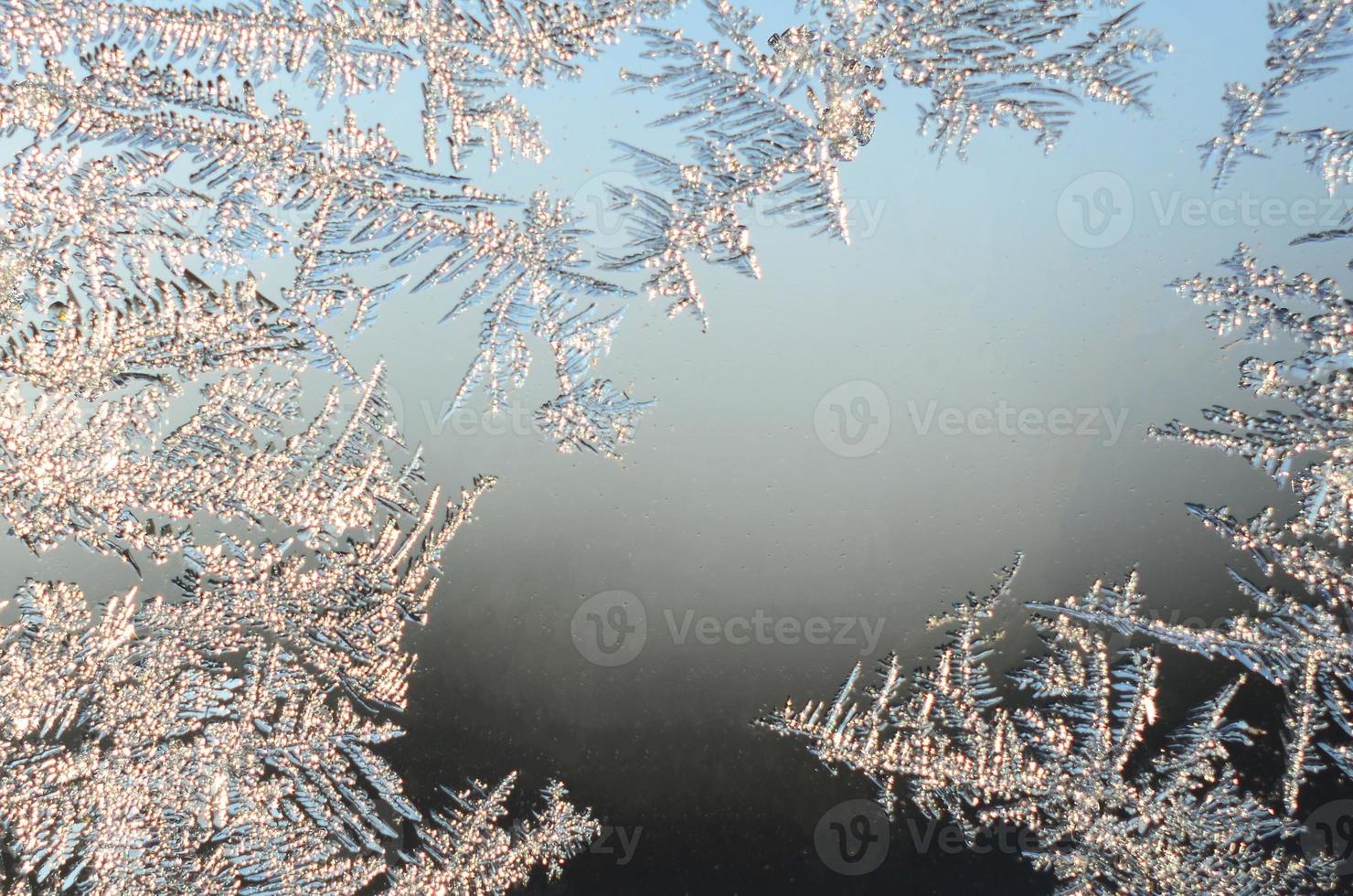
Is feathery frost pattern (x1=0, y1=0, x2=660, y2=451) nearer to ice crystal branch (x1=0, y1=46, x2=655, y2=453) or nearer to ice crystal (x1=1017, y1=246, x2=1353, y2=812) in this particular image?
ice crystal branch (x1=0, y1=46, x2=655, y2=453)

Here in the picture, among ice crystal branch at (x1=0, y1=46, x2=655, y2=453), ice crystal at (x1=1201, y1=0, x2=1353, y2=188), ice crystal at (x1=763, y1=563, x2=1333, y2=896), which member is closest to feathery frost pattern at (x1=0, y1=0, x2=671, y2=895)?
ice crystal branch at (x1=0, y1=46, x2=655, y2=453)

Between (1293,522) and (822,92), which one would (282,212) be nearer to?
(822,92)

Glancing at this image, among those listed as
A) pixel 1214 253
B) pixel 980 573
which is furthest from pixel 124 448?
pixel 1214 253

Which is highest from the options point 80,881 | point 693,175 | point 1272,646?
point 693,175

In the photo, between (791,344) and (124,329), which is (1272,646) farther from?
(124,329)

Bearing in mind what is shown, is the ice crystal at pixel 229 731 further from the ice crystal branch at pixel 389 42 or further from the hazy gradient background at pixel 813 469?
the ice crystal branch at pixel 389 42

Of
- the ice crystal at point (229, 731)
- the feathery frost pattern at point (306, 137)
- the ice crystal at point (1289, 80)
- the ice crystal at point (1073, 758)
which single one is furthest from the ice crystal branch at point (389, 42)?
the ice crystal at point (1073, 758)
